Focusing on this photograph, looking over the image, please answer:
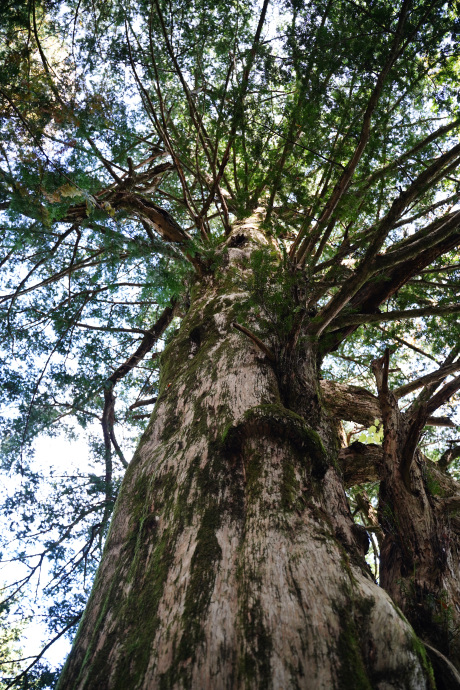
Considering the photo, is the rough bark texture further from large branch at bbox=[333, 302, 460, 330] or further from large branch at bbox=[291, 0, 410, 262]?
large branch at bbox=[291, 0, 410, 262]

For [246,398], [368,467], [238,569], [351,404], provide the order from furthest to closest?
[351,404] → [368,467] → [246,398] → [238,569]

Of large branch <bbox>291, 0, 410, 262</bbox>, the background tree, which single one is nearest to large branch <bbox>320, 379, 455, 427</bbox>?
the background tree

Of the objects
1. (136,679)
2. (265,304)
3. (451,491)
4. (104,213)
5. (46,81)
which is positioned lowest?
(136,679)

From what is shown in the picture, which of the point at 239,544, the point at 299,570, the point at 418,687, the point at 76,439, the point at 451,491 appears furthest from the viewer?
the point at 76,439

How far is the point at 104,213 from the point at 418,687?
340 cm

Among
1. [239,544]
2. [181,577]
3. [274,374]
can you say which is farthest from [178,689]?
[274,374]

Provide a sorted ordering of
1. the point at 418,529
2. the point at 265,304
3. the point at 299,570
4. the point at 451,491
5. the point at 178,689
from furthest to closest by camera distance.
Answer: the point at 451,491 < the point at 265,304 < the point at 418,529 < the point at 299,570 < the point at 178,689

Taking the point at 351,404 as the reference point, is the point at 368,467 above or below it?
below

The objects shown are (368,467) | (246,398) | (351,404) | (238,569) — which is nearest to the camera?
(238,569)

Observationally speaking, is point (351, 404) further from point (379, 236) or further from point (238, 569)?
point (238, 569)

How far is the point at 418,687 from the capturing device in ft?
A: 4.50

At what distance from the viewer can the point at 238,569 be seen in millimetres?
1566

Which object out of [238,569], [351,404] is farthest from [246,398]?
[351,404]

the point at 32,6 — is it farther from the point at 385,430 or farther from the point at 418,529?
the point at 418,529
